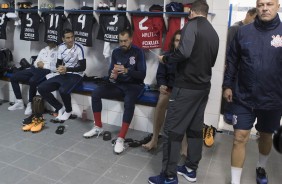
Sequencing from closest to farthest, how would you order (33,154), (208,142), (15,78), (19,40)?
(33,154) < (208,142) < (15,78) < (19,40)

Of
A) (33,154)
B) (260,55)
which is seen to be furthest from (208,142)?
(33,154)

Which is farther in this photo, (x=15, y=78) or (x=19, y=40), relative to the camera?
(x=19, y=40)

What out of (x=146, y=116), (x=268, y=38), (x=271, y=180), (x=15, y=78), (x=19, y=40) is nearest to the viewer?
(x=268, y=38)

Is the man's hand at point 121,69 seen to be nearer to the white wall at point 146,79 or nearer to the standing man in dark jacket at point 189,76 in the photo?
the white wall at point 146,79

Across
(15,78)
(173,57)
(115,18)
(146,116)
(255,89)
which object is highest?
(115,18)

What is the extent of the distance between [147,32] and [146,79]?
27.4 inches

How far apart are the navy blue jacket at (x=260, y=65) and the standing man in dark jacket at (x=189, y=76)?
21 cm

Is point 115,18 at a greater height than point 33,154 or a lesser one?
greater

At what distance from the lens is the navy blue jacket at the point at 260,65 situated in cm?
179

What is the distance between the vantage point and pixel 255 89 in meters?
1.86

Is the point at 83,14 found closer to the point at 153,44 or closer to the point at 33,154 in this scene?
the point at 153,44

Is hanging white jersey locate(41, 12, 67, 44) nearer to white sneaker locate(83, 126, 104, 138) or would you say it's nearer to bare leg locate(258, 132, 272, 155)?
white sneaker locate(83, 126, 104, 138)

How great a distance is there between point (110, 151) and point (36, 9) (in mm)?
2509

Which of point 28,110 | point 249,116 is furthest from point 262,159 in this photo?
point 28,110
